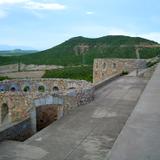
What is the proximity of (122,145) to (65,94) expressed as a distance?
5.93 metres

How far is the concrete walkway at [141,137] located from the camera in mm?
4406

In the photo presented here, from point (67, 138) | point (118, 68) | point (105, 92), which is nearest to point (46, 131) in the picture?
point (67, 138)

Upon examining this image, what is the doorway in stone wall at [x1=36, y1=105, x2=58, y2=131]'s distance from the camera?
37.3 feet

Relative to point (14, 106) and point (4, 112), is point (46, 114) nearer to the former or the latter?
point (14, 106)

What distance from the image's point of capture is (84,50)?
8756cm

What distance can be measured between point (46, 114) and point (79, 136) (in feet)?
13.4

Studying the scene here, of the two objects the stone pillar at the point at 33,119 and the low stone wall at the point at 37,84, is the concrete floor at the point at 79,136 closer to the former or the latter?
the stone pillar at the point at 33,119

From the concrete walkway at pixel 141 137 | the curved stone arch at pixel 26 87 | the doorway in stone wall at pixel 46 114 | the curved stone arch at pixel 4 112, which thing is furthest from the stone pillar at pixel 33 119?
the curved stone arch at pixel 26 87

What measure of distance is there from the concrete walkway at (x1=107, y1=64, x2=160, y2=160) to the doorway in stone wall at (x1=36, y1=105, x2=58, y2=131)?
15.2 ft

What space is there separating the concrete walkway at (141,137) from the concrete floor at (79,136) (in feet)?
3.56

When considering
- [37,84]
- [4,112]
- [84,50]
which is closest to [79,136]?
[4,112]

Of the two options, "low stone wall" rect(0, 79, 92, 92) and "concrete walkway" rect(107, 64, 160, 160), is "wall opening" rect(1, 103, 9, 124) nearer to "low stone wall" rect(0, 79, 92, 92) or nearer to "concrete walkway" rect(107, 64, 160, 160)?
"low stone wall" rect(0, 79, 92, 92)

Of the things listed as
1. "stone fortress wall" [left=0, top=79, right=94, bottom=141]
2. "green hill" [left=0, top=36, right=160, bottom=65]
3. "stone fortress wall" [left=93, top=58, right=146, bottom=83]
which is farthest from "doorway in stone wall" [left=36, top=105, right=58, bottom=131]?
"green hill" [left=0, top=36, right=160, bottom=65]

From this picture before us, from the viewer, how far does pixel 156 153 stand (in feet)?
14.7
